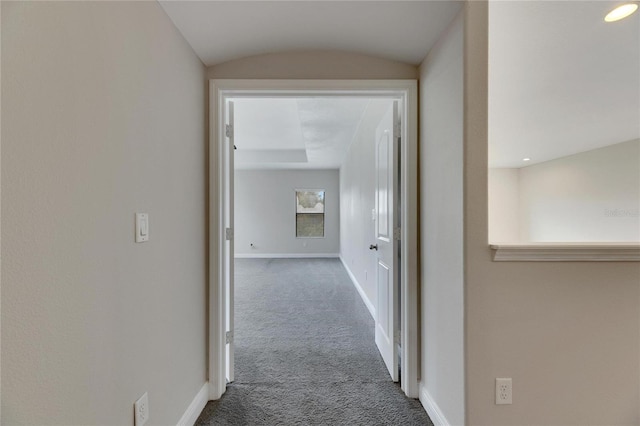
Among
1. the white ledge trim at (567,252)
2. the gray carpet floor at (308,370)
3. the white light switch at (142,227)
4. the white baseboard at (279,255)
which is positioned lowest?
the gray carpet floor at (308,370)

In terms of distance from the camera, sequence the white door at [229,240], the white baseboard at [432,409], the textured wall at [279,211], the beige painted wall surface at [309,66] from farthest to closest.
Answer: the textured wall at [279,211], the white door at [229,240], the beige painted wall surface at [309,66], the white baseboard at [432,409]

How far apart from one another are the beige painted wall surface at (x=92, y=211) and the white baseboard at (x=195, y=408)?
6 cm

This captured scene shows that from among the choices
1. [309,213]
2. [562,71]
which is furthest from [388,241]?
[309,213]

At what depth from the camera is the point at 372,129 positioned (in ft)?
11.0

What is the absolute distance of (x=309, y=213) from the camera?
8336 millimetres

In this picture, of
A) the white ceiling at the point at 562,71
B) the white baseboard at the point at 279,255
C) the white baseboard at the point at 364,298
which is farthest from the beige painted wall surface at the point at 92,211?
the white baseboard at the point at 279,255

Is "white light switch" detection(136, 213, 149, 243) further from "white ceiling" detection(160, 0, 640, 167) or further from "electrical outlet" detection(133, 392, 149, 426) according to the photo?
"white ceiling" detection(160, 0, 640, 167)

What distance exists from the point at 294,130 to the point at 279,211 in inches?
134

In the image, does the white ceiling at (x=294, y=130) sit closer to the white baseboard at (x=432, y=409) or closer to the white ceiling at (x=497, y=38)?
the white ceiling at (x=497, y=38)

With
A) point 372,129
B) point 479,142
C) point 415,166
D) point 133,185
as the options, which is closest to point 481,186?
point 479,142

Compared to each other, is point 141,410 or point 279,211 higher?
point 279,211

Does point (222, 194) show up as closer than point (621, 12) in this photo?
No

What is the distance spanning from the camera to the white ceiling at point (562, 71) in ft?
5.80

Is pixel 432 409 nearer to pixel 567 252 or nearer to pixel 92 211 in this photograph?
pixel 567 252
